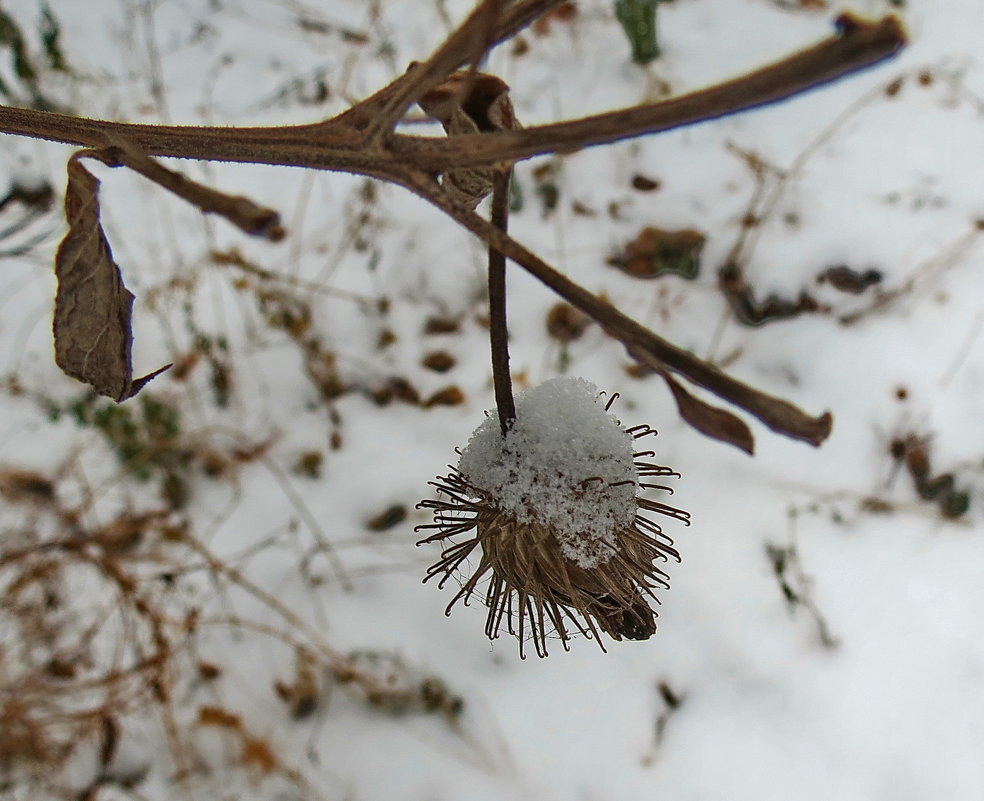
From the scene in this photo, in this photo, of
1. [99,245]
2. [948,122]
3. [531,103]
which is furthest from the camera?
[531,103]

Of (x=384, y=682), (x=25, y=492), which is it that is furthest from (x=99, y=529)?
(x=384, y=682)

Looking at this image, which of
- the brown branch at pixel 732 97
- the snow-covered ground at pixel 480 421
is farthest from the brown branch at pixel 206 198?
the snow-covered ground at pixel 480 421

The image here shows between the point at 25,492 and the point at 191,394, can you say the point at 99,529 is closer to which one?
the point at 25,492

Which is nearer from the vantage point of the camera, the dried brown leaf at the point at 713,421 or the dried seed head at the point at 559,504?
Result: the dried brown leaf at the point at 713,421

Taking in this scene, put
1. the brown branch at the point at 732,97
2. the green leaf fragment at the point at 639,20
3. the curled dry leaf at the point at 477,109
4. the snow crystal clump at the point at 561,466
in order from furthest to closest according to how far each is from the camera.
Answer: the green leaf fragment at the point at 639,20, the snow crystal clump at the point at 561,466, the curled dry leaf at the point at 477,109, the brown branch at the point at 732,97

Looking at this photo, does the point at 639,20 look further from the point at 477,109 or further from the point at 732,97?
the point at 732,97

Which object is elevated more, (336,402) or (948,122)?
(948,122)

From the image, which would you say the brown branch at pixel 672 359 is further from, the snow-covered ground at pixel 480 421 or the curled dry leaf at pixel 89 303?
the snow-covered ground at pixel 480 421

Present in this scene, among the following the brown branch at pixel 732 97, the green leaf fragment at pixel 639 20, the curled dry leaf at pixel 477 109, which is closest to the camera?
the brown branch at pixel 732 97
